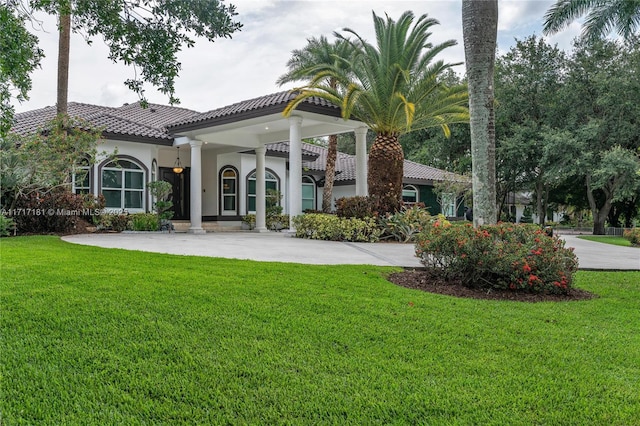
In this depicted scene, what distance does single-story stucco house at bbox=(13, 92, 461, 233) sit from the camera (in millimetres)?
16188

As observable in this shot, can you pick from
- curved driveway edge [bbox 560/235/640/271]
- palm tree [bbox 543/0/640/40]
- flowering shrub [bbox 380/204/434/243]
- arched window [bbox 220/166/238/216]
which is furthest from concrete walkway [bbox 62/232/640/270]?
arched window [bbox 220/166/238/216]

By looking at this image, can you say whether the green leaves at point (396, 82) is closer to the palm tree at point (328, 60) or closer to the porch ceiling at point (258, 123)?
the porch ceiling at point (258, 123)

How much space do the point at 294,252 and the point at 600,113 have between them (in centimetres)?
2142

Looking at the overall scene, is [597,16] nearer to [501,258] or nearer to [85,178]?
[501,258]

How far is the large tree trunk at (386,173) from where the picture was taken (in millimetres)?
15555

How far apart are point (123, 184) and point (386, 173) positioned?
997 centimetres

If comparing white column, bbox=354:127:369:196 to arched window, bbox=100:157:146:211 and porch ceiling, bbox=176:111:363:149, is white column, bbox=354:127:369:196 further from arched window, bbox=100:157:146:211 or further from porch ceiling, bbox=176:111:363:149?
arched window, bbox=100:157:146:211

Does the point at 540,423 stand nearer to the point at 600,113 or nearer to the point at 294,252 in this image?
the point at 294,252

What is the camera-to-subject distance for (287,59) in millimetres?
24578

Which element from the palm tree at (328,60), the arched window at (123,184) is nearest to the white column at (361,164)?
the palm tree at (328,60)

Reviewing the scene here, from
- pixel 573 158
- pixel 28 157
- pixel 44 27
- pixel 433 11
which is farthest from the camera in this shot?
pixel 573 158

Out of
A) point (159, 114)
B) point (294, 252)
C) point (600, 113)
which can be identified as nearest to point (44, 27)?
point (294, 252)

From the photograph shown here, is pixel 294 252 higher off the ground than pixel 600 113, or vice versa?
pixel 600 113

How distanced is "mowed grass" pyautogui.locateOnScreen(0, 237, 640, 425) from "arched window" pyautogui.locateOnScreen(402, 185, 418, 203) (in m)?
22.0
